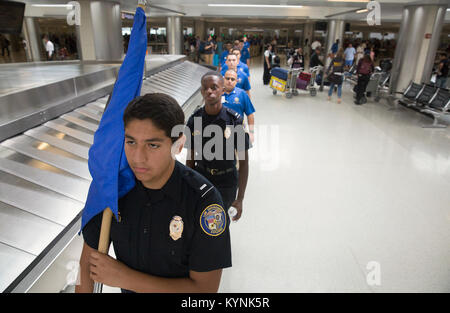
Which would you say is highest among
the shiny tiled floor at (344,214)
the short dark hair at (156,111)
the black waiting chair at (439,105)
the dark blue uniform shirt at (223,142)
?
the short dark hair at (156,111)

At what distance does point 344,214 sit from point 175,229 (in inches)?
121

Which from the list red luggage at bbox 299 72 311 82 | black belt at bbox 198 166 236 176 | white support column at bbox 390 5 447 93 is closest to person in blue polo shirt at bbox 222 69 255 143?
black belt at bbox 198 166 236 176

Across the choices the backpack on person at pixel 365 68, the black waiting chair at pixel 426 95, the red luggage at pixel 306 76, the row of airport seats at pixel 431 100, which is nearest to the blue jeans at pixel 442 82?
the row of airport seats at pixel 431 100

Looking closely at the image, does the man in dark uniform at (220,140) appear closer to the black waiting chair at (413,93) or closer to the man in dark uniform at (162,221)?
the man in dark uniform at (162,221)

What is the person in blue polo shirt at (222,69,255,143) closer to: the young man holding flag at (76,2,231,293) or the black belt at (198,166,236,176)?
the black belt at (198,166,236,176)

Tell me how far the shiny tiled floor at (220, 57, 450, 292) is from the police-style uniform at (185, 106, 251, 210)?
882 mm

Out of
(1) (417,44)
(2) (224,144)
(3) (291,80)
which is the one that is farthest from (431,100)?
(2) (224,144)

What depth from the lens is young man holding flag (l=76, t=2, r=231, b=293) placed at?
3.21 feet

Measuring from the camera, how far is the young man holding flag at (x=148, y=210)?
0.98 m

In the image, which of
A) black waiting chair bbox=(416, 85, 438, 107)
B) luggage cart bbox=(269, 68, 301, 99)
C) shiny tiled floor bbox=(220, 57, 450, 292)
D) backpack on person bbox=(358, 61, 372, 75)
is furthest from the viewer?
luggage cart bbox=(269, 68, 301, 99)

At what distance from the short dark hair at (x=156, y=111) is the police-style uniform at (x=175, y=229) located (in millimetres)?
184

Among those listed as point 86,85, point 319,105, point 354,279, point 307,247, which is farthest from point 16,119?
point 319,105

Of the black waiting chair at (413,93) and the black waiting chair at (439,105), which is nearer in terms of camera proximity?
the black waiting chair at (439,105)

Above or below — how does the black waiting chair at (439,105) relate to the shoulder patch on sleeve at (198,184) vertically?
below
